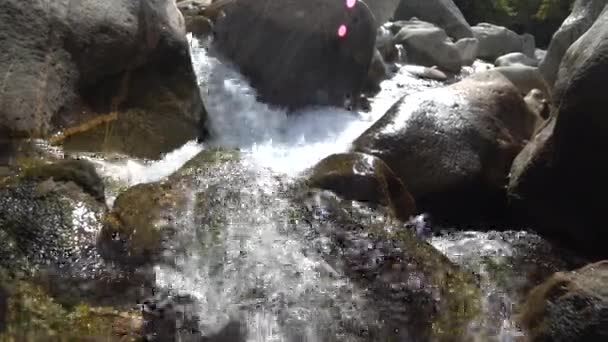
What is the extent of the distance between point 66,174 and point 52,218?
479mm

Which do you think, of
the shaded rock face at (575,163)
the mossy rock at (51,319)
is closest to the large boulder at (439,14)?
the shaded rock face at (575,163)

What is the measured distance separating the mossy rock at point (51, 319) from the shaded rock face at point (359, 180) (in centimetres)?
215

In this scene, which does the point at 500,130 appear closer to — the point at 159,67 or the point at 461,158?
the point at 461,158

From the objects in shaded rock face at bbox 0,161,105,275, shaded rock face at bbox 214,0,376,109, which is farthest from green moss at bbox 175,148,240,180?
shaded rock face at bbox 214,0,376,109

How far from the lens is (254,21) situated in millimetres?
11266

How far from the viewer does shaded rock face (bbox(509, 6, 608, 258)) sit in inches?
267

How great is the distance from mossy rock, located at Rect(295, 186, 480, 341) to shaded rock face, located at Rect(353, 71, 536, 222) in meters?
A: 1.65

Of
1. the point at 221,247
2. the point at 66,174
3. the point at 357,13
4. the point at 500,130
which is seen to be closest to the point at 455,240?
the point at 500,130

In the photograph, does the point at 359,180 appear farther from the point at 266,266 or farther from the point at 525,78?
the point at 525,78

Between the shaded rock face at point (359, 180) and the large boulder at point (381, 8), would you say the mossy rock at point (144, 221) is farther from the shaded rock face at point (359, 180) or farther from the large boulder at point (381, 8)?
the large boulder at point (381, 8)

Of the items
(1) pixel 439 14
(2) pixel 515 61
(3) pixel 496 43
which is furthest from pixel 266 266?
(1) pixel 439 14

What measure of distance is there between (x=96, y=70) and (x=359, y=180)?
304 centimetres

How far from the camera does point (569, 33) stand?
12.1 m

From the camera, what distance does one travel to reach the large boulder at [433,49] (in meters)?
15.5
